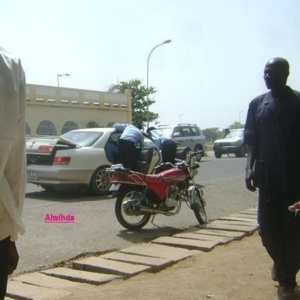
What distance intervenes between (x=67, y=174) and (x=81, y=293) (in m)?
5.85

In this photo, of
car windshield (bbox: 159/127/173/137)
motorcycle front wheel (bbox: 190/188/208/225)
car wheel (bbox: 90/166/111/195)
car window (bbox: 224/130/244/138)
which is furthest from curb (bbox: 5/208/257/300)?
car window (bbox: 224/130/244/138)

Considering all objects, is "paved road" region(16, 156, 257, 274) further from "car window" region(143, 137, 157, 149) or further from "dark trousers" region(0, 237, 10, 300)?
"dark trousers" region(0, 237, 10, 300)

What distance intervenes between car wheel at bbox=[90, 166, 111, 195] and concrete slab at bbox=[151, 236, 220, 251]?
4303 mm

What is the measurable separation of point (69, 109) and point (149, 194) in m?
31.9

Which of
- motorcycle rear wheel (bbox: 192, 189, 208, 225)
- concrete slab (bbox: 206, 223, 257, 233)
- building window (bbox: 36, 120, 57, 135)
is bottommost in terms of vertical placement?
concrete slab (bbox: 206, 223, 257, 233)

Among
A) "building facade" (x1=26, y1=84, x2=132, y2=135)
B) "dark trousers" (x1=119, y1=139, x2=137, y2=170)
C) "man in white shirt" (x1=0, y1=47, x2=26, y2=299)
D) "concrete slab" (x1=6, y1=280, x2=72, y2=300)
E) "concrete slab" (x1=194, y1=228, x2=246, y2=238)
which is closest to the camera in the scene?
"man in white shirt" (x1=0, y1=47, x2=26, y2=299)

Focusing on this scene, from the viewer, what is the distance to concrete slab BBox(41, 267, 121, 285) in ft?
13.8

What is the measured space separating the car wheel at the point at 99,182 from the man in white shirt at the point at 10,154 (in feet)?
25.8

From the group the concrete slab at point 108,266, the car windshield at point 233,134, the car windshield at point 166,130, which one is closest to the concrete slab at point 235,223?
the concrete slab at point 108,266

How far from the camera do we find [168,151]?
887cm

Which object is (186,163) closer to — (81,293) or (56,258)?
(56,258)

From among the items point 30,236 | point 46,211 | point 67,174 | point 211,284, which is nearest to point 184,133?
point 67,174

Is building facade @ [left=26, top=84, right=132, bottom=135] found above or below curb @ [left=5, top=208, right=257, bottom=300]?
above

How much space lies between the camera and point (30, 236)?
6.07m
